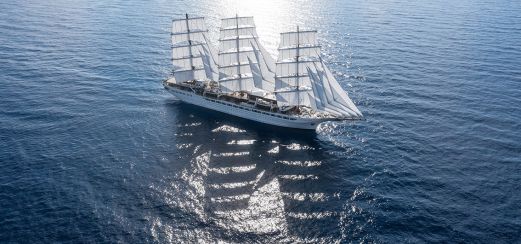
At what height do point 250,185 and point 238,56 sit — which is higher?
point 238,56

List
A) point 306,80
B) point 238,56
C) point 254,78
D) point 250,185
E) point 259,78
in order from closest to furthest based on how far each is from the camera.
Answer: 1. point 250,185
2. point 306,80
3. point 259,78
4. point 254,78
5. point 238,56

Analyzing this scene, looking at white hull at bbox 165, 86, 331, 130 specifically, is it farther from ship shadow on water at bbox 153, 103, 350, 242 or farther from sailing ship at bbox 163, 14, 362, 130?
ship shadow on water at bbox 153, 103, 350, 242

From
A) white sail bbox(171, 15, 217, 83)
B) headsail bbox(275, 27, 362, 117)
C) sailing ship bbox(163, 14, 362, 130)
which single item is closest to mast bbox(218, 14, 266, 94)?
sailing ship bbox(163, 14, 362, 130)

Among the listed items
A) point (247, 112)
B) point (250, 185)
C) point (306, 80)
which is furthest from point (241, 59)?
point (250, 185)

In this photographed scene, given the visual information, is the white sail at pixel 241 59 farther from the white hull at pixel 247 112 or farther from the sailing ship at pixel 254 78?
the white hull at pixel 247 112

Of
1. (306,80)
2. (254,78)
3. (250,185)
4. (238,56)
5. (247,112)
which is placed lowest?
(250,185)

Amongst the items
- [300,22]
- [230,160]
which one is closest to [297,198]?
[230,160]

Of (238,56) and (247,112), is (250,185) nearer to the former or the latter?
(247,112)
